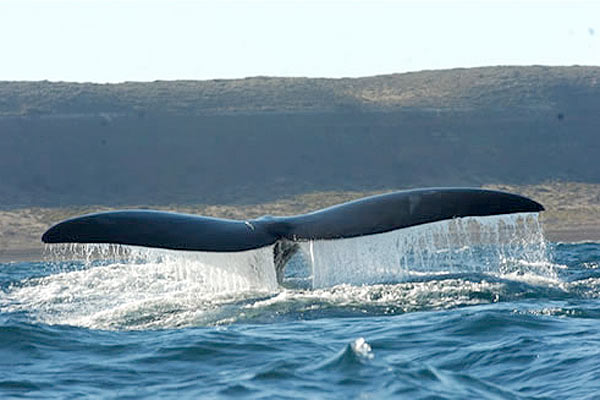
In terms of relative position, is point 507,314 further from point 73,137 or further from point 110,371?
point 73,137

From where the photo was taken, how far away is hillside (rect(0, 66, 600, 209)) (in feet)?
Answer: 171

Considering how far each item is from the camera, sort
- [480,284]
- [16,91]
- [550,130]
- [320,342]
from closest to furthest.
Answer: [320,342], [480,284], [550,130], [16,91]

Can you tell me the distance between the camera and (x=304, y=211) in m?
45.9

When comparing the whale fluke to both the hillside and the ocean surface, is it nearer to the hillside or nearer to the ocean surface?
the ocean surface

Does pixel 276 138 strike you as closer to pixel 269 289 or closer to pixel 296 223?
pixel 269 289

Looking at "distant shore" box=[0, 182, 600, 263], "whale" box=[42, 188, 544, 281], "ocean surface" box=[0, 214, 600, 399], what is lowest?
"ocean surface" box=[0, 214, 600, 399]

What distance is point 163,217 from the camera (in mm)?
11469

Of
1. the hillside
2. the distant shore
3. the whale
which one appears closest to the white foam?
the whale

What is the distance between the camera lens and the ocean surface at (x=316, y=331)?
8086 millimetres

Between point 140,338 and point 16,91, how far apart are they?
189 ft

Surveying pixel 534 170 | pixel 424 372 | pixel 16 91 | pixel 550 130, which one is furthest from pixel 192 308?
pixel 16 91

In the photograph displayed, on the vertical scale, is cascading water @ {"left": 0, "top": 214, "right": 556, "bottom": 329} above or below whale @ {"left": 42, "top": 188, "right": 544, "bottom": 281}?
below

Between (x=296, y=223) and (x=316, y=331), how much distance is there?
182cm

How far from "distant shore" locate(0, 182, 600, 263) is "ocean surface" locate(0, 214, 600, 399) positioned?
18119mm
